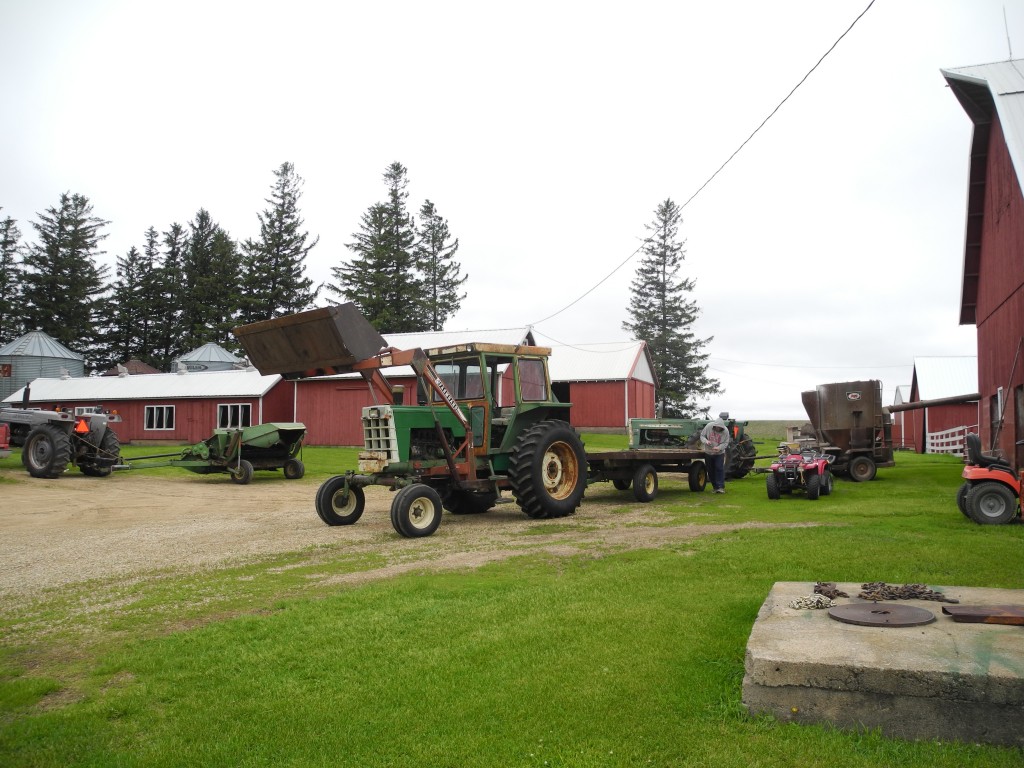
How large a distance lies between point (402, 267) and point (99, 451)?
127 feet

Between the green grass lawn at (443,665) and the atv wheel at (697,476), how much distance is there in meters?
7.85

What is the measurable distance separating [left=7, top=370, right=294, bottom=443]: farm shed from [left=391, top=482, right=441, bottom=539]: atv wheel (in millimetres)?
26557

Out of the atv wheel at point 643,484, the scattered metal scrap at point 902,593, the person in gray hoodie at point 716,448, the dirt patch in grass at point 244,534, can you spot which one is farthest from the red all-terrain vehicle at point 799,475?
the scattered metal scrap at point 902,593

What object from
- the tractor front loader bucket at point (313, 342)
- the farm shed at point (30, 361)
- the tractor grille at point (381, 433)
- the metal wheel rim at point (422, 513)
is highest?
the farm shed at point (30, 361)

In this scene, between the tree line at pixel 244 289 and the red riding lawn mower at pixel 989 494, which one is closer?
the red riding lawn mower at pixel 989 494

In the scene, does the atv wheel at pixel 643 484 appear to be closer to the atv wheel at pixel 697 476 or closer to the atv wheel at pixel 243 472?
the atv wheel at pixel 697 476

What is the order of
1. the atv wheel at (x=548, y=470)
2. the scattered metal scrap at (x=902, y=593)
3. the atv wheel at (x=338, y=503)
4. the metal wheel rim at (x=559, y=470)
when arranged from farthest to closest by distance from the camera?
the metal wheel rim at (x=559, y=470) → the atv wheel at (x=548, y=470) → the atv wheel at (x=338, y=503) → the scattered metal scrap at (x=902, y=593)

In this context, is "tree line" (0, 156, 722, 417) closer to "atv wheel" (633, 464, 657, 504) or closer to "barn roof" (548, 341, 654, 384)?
"barn roof" (548, 341, 654, 384)

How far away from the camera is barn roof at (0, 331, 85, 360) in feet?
155

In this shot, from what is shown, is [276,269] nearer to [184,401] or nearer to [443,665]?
[184,401]

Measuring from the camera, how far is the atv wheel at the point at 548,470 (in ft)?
37.9

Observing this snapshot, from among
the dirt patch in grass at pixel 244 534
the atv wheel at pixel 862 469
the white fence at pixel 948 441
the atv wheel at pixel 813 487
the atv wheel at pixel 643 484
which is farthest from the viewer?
the white fence at pixel 948 441

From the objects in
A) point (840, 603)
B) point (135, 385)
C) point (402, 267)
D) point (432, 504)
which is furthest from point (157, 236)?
point (840, 603)

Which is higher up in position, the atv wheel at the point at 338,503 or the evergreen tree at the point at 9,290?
the evergreen tree at the point at 9,290
